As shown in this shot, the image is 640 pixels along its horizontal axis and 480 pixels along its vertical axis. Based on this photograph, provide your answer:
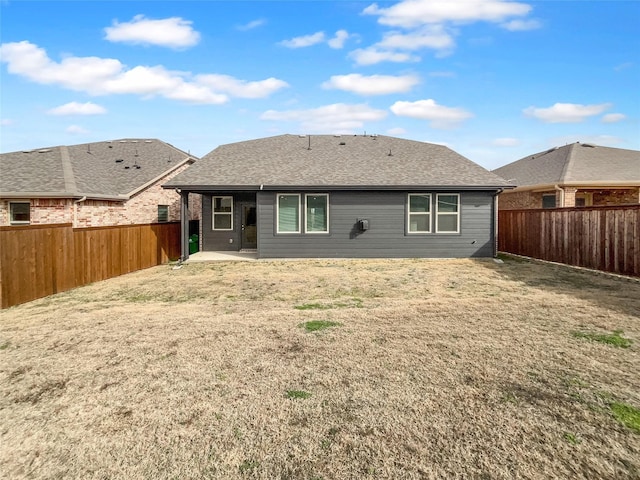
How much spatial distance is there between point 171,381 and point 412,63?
56.2 ft

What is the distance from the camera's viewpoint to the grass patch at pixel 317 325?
17.6 ft

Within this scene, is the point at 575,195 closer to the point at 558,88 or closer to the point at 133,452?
the point at 558,88

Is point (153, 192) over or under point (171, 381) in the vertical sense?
over

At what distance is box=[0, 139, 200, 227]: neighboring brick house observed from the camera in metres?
12.9

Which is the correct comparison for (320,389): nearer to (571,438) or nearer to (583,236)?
(571,438)

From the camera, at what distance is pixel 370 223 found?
13266 mm

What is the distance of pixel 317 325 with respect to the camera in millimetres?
5520

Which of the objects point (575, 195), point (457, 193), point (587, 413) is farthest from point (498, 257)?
point (587, 413)

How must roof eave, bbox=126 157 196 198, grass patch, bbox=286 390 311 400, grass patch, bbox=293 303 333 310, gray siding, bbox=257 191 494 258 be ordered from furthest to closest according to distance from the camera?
1. roof eave, bbox=126 157 196 198
2. gray siding, bbox=257 191 494 258
3. grass patch, bbox=293 303 333 310
4. grass patch, bbox=286 390 311 400

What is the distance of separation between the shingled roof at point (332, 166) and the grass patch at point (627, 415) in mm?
10427

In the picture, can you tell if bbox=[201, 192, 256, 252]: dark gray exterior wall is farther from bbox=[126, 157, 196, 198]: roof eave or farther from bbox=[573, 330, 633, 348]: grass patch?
bbox=[573, 330, 633, 348]: grass patch

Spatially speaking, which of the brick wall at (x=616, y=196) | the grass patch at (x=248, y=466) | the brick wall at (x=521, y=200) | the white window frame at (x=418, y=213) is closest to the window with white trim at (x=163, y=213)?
the white window frame at (x=418, y=213)

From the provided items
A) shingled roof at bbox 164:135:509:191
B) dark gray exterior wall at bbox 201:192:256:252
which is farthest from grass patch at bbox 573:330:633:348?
dark gray exterior wall at bbox 201:192:256:252

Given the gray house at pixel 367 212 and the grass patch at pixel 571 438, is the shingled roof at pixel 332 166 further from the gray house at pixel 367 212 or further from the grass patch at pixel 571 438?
the grass patch at pixel 571 438
